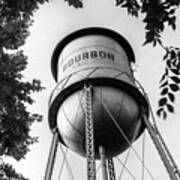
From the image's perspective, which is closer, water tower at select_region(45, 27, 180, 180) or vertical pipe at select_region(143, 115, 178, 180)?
vertical pipe at select_region(143, 115, 178, 180)

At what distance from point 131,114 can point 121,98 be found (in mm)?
441

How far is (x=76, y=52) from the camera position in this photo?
11.2m

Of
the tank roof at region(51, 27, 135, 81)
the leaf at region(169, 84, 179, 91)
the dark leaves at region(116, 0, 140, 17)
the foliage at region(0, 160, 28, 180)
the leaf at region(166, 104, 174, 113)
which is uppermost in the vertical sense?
the tank roof at region(51, 27, 135, 81)

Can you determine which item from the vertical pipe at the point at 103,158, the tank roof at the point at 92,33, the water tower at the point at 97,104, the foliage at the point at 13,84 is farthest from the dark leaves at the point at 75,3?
the tank roof at the point at 92,33

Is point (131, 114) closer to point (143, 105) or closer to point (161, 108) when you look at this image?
point (143, 105)

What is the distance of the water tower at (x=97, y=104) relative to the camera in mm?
10070

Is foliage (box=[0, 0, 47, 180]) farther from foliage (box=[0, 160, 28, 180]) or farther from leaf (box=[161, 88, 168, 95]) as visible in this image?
leaf (box=[161, 88, 168, 95])

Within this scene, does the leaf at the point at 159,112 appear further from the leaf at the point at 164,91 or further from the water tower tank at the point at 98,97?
the water tower tank at the point at 98,97

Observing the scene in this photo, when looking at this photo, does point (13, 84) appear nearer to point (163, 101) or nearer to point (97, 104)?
point (163, 101)

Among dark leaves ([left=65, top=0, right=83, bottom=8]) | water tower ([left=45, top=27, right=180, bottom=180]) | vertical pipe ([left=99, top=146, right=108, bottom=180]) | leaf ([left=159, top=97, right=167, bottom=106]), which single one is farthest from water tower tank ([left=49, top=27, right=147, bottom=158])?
leaf ([left=159, top=97, right=167, bottom=106])

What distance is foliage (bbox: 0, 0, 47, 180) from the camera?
4980 mm

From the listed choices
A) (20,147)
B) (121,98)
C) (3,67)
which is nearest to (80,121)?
(121,98)

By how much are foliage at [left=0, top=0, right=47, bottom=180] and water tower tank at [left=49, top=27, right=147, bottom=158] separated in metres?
3.97

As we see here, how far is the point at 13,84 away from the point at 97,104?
4.84 meters
